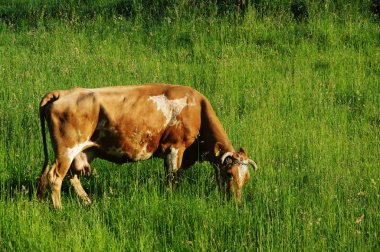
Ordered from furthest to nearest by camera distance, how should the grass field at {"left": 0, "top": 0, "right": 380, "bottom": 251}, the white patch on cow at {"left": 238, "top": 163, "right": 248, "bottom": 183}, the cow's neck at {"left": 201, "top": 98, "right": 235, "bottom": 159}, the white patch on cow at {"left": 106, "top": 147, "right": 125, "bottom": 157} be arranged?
the cow's neck at {"left": 201, "top": 98, "right": 235, "bottom": 159}, the white patch on cow at {"left": 106, "top": 147, "right": 125, "bottom": 157}, the white patch on cow at {"left": 238, "top": 163, "right": 248, "bottom": 183}, the grass field at {"left": 0, "top": 0, "right": 380, "bottom": 251}

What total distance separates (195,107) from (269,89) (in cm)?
341

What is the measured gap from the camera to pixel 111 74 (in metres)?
12.1

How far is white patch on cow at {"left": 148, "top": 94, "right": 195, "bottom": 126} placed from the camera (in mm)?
8219

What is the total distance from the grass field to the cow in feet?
0.87

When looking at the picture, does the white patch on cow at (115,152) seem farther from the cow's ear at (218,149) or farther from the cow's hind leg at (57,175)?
the cow's ear at (218,149)

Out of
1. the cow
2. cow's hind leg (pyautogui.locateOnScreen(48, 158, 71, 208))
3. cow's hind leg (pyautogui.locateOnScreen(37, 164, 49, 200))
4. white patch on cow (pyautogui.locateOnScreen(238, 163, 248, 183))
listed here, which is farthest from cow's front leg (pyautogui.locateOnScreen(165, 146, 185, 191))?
cow's hind leg (pyautogui.locateOnScreen(37, 164, 49, 200))

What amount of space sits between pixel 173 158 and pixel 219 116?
214 cm

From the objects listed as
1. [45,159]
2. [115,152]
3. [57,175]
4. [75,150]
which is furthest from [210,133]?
[45,159]

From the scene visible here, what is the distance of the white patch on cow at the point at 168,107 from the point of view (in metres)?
8.22

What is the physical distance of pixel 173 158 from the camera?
8.24 meters

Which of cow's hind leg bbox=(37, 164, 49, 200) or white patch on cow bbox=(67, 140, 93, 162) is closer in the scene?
cow's hind leg bbox=(37, 164, 49, 200)

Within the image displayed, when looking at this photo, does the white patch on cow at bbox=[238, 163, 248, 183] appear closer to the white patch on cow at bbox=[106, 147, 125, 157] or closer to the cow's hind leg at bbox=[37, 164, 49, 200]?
the white patch on cow at bbox=[106, 147, 125, 157]

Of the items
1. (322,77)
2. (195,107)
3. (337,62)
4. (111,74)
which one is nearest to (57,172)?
(195,107)

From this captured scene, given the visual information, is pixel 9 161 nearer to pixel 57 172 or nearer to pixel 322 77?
pixel 57 172
